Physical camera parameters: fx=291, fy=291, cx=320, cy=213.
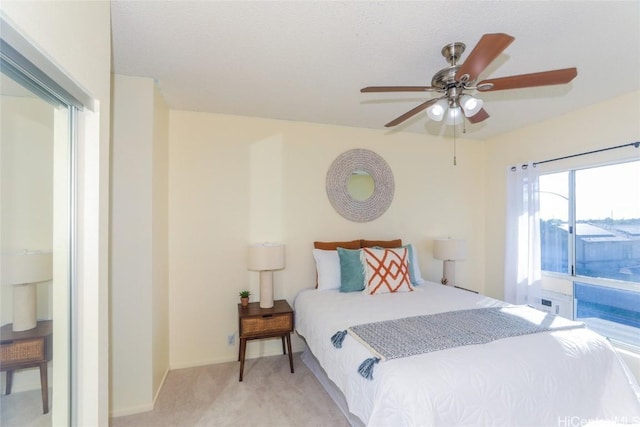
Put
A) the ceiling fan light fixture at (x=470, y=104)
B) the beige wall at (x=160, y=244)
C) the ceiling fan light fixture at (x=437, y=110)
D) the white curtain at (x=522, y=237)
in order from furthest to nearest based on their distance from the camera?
the white curtain at (x=522, y=237) < the beige wall at (x=160, y=244) < the ceiling fan light fixture at (x=437, y=110) < the ceiling fan light fixture at (x=470, y=104)

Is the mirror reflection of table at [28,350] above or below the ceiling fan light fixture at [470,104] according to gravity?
below

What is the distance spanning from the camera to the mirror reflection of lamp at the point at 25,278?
974 mm

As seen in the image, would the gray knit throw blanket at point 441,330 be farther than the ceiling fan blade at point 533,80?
Yes

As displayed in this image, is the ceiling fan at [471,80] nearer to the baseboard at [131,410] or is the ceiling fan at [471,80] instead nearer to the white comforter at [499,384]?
the white comforter at [499,384]

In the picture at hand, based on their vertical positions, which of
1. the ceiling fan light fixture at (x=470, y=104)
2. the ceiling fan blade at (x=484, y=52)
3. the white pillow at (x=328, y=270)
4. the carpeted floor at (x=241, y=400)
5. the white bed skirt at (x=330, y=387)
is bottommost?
the carpeted floor at (x=241, y=400)

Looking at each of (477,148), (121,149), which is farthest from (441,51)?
(477,148)

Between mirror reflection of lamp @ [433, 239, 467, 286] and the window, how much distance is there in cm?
87

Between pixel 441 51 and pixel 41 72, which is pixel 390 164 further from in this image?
pixel 41 72

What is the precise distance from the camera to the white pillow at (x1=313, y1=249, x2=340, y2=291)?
9.55 ft

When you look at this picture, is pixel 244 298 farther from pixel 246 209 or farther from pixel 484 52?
pixel 484 52

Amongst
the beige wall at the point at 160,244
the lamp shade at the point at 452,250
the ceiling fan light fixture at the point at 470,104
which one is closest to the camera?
the ceiling fan light fixture at the point at 470,104

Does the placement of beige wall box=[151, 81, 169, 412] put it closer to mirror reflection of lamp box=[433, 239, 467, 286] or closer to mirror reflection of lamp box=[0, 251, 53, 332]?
mirror reflection of lamp box=[0, 251, 53, 332]

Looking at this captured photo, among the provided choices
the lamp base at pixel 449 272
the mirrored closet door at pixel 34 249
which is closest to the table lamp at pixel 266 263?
the mirrored closet door at pixel 34 249

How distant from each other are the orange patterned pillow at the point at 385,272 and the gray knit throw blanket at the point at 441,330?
66cm
